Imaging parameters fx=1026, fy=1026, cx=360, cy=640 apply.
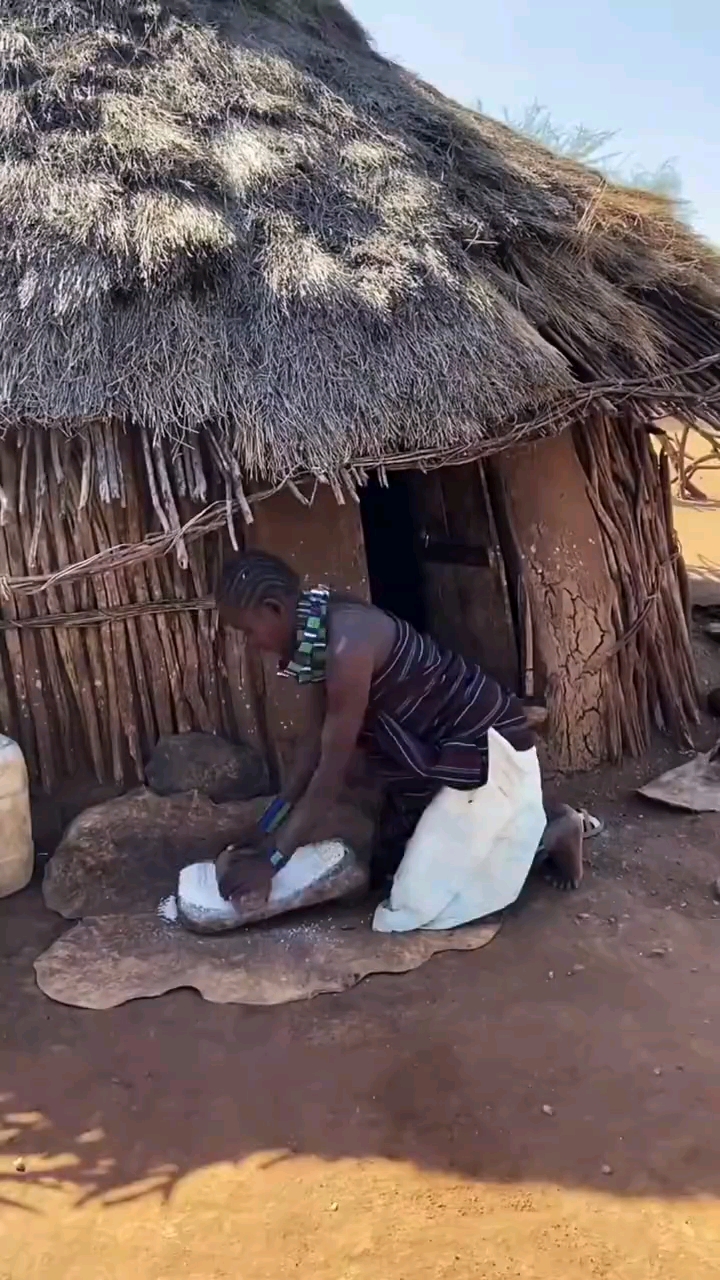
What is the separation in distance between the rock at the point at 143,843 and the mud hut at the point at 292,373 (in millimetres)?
342

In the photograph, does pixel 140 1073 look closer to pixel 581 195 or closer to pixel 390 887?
pixel 390 887

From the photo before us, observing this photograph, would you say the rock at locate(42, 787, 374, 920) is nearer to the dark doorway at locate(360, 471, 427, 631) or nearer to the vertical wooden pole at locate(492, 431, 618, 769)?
the vertical wooden pole at locate(492, 431, 618, 769)

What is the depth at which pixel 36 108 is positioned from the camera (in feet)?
14.1

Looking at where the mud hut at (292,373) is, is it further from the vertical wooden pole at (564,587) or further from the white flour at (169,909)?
the white flour at (169,909)

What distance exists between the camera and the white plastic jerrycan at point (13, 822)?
3.60 metres

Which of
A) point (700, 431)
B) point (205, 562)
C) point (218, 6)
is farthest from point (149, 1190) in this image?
point (218, 6)

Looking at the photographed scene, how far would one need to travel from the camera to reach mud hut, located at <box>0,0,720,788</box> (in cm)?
368

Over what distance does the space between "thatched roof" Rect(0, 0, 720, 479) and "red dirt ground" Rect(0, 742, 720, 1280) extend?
185cm

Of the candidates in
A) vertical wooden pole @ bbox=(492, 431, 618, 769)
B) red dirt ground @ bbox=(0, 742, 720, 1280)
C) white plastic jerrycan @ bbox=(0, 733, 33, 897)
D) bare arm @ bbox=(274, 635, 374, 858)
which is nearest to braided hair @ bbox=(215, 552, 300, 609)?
bare arm @ bbox=(274, 635, 374, 858)

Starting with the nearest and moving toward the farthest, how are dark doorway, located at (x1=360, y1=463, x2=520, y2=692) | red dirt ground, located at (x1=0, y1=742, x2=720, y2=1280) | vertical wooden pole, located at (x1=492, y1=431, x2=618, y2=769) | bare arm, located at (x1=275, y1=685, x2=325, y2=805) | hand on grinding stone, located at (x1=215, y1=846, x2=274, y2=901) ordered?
red dirt ground, located at (x1=0, y1=742, x2=720, y2=1280), hand on grinding stone, located at (x1=215, y1=846, x2=274, y2=901), bare arm, located at (x1=275, y1=685, x2=325, y2=805), vertical wooden pole, located at (x1=492, y1=431, x2=618, y2=769), dark doorway, located at (x1=360, y1=463, x2=520, y2=692)

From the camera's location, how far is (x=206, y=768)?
4.05m

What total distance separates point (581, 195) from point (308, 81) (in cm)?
136

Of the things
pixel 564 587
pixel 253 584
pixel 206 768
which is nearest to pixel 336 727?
pixel 253 584

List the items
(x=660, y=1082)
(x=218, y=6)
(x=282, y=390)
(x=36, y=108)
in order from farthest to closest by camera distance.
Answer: (x=218, y=6) < (x=36, y=108) < (x=282, y=390) < (x=660, y=1082)
